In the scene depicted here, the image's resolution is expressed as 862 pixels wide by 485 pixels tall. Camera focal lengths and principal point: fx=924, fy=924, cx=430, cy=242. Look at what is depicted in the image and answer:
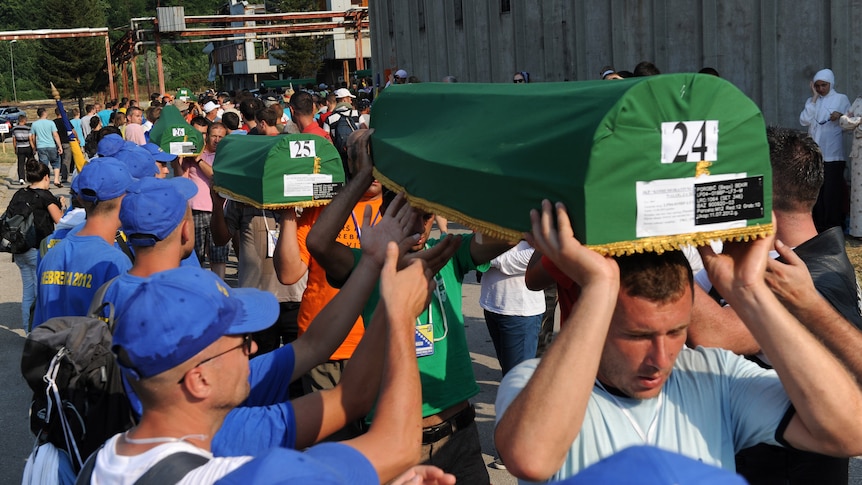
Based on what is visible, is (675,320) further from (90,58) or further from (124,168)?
(90,58)

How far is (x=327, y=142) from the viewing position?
→ 5535 millimetres

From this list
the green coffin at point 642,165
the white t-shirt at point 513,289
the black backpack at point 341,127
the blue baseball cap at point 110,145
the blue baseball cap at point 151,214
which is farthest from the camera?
the black backpack at point 341,127

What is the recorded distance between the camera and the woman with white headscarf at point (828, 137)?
12.0m

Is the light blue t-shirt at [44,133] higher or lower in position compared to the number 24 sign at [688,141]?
higher

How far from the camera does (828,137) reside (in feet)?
39.9

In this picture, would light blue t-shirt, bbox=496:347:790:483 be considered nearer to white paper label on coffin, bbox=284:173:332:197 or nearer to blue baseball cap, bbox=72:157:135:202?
white paper label on coffin, bbox=284:173:332:197

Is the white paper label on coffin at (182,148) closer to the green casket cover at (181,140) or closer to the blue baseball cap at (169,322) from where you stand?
the green casket cover at (181,140)

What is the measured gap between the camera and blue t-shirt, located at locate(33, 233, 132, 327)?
486cm

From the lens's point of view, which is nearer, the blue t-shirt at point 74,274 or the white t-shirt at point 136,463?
the white t-shirt at point 136,463

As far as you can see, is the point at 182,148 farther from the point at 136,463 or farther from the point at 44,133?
the point at 44,133

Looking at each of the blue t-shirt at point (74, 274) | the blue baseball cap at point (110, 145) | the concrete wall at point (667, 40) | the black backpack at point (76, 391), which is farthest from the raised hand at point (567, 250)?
the concrete wall at point (667, 40)

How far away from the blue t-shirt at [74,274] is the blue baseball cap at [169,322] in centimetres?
243

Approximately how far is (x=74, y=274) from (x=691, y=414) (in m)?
3.45

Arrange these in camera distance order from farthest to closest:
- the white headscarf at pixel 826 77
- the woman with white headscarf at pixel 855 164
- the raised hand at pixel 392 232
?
the white headscarf at pixel 826 77, the woman with white headscarf at pixel 855 164, the raised hand at pixel 392 232
